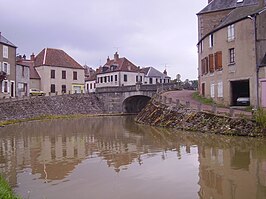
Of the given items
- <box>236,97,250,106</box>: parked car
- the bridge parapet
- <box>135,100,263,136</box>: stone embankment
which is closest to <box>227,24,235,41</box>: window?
<box>236,97,250,106</box>: parked car

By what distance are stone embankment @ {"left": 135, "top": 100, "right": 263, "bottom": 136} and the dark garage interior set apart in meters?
3.99

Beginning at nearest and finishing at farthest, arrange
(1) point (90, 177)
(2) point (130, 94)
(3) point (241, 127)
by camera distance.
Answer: (1) point (90, 177), (3) point (241, 127), (2) point (130, 94)

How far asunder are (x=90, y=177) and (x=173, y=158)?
3.78 m

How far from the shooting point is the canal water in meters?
8.12

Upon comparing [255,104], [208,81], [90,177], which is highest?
[208,81]

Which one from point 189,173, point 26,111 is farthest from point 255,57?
point 26,111

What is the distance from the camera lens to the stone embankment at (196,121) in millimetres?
17172

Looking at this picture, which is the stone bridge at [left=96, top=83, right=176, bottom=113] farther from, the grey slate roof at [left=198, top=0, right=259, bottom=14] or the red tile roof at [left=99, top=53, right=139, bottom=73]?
the grey slate roof at [left=198, top=0, right=259, bottom=14]

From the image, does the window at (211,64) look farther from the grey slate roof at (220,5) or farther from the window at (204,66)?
the grey slate roof at (220,5)

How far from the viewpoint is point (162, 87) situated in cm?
4094

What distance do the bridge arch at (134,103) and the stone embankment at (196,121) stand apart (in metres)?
16.3

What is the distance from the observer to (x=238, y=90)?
83.2ft

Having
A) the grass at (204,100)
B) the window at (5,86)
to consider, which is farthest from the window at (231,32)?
the window at (5,86)

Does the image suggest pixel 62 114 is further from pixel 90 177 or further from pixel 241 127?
pixel 90 177
